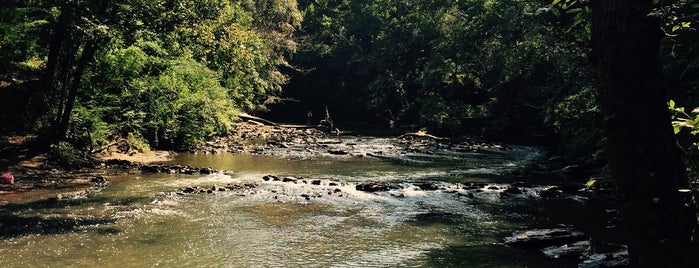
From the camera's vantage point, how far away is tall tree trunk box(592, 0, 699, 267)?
2.74 m

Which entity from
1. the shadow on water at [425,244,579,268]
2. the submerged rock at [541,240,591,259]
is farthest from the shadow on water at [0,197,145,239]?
the submerged rock at [541,240,591,259]

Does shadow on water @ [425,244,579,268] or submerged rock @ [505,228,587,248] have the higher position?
submerged rock @ [505,228,587,248]

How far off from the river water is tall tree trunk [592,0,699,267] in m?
6.76

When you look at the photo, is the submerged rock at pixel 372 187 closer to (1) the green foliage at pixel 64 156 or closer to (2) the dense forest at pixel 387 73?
(2) the dense forest at pixel 387 73

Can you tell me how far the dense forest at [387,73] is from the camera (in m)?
2.86

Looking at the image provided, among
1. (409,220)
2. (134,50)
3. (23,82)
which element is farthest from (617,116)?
(23,82)

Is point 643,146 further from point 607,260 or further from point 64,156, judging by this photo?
point 64,156

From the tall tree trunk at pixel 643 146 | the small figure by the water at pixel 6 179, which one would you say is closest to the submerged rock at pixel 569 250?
the tall tree trunk at pixel 643 146

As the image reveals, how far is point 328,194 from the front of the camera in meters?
15.9

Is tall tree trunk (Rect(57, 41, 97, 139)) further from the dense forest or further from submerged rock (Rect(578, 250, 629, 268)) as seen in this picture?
submerged rock (Rect(578, 250, 629, 268))

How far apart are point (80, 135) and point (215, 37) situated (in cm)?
641

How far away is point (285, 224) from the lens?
12.2m

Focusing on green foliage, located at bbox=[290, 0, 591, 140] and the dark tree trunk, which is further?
green foliage, located at bbox=[290, 0, 591, 140]

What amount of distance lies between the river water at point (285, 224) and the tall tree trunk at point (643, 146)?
6764 mm
